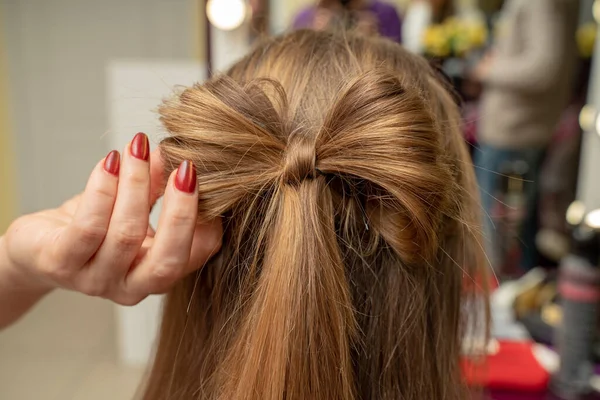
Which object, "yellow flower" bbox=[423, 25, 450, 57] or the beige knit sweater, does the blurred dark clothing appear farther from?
"yellow flower" bbox=[423, 25, 450, 57]

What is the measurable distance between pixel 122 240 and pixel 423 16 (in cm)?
171

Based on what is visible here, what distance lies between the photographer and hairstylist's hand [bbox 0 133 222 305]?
0.41m

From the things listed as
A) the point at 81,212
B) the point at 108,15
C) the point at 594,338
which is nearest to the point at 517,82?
the point at 594,338

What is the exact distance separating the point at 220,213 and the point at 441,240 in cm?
25

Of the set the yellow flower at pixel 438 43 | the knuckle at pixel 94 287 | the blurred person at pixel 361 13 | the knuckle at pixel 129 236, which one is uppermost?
the blurred person at pixel 361 13

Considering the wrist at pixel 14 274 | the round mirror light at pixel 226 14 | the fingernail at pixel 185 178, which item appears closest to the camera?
the fingernail at pixel 185 178

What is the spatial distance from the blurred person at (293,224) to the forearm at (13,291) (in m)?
0.03

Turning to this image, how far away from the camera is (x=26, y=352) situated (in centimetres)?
196

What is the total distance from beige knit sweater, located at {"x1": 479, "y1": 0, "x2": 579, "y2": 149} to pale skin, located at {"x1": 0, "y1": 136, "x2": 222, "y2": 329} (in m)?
1.20

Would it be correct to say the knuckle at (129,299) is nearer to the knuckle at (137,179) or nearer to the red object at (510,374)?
the knuckle at (137,179)

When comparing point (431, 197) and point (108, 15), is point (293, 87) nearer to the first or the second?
point (431, 197)

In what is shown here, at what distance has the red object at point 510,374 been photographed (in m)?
0.77

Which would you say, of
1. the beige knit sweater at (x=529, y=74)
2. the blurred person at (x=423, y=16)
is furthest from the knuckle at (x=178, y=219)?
the blurred person at (x=423, y=16)

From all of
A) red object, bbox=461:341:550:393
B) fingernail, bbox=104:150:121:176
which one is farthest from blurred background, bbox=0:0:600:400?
fingernail, bbox=104:150:121:176
